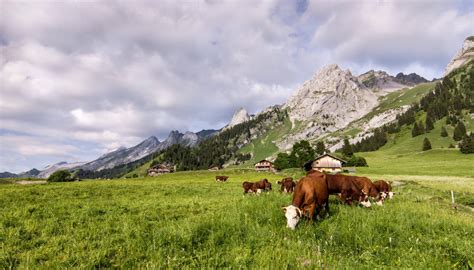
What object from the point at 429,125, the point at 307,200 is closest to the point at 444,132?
the point at 429,125

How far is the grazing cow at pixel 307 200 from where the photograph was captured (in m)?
9.19

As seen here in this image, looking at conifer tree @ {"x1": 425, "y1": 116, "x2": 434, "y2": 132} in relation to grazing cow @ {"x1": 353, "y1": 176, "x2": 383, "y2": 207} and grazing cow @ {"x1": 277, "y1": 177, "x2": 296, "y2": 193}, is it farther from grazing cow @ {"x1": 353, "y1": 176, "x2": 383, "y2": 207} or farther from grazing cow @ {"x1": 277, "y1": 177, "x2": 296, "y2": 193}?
grazing cow @ {"x1": 353, "y1": 176, "x2": 383, "y2": 207}

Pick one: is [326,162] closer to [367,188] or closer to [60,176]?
[367,188]

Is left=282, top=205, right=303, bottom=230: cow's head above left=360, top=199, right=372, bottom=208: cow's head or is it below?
above

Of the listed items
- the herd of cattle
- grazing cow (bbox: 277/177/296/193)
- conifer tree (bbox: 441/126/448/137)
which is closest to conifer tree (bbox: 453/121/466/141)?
conifer tree (bbox: 441/126/448/137)

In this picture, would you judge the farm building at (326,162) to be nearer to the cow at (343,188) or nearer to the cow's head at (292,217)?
the cow at (343,188)

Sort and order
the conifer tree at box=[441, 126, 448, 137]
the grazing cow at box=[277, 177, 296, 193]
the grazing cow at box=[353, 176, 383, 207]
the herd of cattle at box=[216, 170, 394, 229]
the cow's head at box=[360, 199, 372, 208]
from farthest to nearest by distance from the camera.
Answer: the conifer tree at box=[441, 126, 448, 137] < the grazing cow at box=[277, 177, 296, 193] < the grazing cow at box=[353, 176, 383, 207] < the cow's head at box=[360, 199, 372, 208] < the herd of cattle at box=[216, 170, 394, 229]

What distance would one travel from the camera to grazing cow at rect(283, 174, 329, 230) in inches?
362

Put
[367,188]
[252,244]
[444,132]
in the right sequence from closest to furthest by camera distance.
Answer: [252,244] → [367,188] → [444,132]

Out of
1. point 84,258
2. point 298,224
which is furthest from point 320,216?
point 84,258

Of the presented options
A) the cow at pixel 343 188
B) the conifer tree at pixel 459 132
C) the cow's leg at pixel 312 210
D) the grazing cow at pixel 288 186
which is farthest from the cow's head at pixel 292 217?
the conifer tree at pixel 459 132

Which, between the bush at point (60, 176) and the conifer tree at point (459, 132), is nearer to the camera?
the bush at point (60, 176)

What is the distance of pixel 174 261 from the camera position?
21.4 feet

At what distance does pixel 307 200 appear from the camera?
10.3 meters
